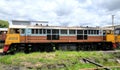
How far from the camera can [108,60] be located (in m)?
16.9

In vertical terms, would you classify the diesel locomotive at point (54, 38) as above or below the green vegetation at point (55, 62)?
above

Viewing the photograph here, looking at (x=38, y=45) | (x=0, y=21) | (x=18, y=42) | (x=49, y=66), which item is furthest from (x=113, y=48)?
(x=0, y=21)

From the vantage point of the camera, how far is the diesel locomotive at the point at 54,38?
21.7 m

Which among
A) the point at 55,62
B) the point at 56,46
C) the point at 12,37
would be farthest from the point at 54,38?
the point at 55,62

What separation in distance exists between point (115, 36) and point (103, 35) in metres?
2.32

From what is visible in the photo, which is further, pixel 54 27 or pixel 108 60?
pixel 54 27

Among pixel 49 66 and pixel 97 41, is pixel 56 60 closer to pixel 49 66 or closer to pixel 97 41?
pixel 49 66

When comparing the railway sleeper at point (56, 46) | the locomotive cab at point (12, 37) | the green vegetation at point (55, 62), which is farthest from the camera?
the railway sleeper at point (56, 46)

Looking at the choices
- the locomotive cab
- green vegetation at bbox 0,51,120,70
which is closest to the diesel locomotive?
the locomotive cab

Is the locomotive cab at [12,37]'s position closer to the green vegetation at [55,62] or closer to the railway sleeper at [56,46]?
the railway sleeper at [56,46]

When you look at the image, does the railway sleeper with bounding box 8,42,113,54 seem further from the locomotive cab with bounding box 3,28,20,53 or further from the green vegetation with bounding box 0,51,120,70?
the green vegetation with bounding box 0,51,120,70

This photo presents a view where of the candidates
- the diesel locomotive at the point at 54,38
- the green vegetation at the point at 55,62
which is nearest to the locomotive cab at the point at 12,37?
the diesel locomotive at the point at 54,38

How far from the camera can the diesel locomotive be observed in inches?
855

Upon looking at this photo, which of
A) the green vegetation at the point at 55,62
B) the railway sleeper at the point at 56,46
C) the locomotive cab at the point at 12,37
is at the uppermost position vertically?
the locomotive cab at the point at 12,37
